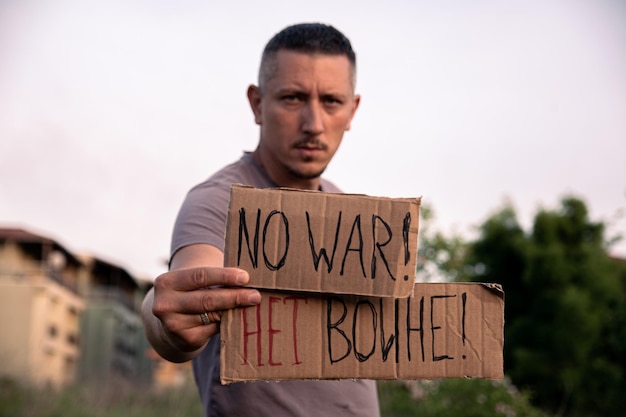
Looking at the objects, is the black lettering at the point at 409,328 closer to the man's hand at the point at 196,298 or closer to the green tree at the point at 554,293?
the man's hand at the point at 196,298

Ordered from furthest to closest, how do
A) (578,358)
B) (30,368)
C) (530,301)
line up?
(530,301) → (578,358) → (30,368)

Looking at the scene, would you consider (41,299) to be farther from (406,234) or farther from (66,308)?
(406,234)

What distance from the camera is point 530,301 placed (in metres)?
24.5

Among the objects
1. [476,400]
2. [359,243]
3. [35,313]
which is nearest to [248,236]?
[359,243]

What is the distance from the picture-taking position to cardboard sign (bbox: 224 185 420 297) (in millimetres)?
1829

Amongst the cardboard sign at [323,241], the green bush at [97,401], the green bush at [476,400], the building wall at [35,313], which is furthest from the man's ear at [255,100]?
the building wall at [35,313]

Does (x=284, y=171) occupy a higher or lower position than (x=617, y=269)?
higher

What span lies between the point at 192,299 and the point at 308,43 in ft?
3.27

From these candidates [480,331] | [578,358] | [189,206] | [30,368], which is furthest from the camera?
[578,358]

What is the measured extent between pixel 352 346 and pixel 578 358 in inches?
792

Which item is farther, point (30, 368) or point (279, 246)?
point (30, 368)

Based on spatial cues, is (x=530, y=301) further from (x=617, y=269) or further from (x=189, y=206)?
(x=189, y=206)

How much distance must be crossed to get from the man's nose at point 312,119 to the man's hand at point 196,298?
69 cm

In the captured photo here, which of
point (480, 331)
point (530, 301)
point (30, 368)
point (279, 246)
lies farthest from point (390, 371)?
point (530, 301)
